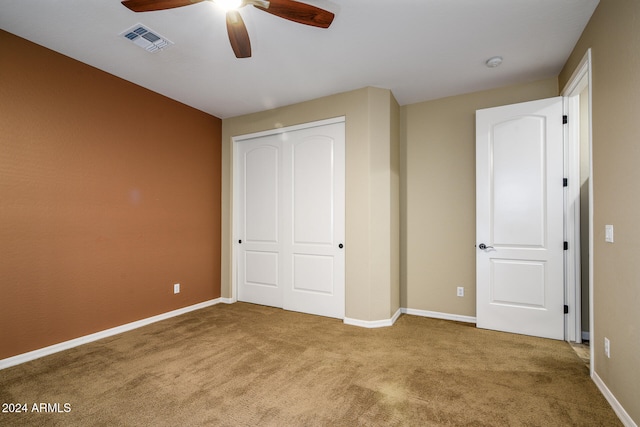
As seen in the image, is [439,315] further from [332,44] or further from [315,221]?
[332,44]

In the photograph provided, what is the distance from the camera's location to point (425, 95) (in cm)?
368

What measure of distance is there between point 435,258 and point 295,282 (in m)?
1.74

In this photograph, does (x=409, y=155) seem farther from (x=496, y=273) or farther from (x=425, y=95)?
(x=496, y=273)

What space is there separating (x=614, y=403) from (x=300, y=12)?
9.88ft

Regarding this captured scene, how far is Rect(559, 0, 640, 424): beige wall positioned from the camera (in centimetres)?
171

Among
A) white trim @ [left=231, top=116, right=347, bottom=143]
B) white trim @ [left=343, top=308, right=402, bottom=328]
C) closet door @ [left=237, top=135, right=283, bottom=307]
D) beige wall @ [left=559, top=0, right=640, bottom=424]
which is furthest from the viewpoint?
closet door @ [left=237, top=135, right=283, bottom=307]

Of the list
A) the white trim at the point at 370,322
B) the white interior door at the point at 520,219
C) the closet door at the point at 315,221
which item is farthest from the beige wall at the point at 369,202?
the white interior door at the point at 520,219

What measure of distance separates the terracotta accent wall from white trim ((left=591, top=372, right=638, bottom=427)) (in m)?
4.01

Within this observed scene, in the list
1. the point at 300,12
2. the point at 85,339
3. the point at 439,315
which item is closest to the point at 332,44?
the point at 300,12

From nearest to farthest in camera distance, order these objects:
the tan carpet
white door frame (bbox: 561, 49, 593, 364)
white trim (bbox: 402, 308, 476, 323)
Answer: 1. the tan carpet
2. white door frame (bbox: 561, 49, 593, 364)
3. white trim (bbox: 402, 308, 476, 323)

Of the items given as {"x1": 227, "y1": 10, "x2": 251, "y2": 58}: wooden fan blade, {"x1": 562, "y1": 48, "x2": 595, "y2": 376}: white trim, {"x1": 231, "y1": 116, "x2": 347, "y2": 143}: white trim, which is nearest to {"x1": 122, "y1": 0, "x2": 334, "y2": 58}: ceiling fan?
{"x1": 227, "y1": 10, "x2": 251, "y2": 58}: wooden fan blade

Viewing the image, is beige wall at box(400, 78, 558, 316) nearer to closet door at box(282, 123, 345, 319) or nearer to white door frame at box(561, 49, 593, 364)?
white door frame at box(561, 49, 593, 364)

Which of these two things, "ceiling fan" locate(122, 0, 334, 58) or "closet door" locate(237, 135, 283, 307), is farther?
"closet door" locate(237, 135, 283, 307)

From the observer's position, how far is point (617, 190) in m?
1.91
